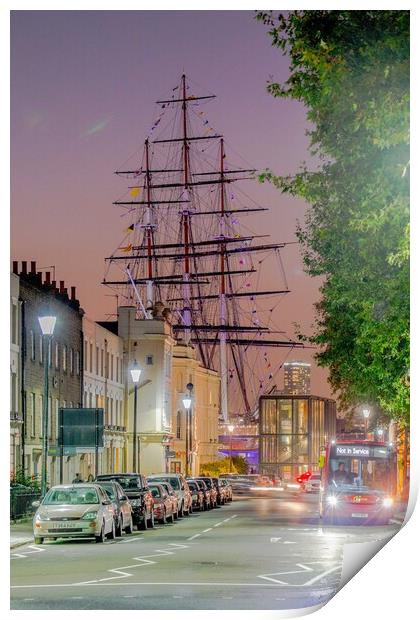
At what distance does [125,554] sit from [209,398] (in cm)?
10963

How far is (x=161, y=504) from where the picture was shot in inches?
1927

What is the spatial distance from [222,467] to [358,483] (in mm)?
87043

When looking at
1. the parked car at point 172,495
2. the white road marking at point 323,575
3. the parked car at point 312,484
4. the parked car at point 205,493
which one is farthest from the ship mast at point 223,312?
the white road marking at point 323,575

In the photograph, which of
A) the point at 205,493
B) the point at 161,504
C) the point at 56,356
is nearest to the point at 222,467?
the point at 56,356

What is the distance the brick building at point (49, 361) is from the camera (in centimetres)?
6425

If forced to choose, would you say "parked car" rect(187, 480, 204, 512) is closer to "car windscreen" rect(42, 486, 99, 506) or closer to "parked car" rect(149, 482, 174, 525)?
"parked car" rect(149, 482, 174, 525)

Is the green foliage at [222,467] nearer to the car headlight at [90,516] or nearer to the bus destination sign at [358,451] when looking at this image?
the bus destination sign at [358,451]

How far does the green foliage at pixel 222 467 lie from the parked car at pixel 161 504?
71.3m

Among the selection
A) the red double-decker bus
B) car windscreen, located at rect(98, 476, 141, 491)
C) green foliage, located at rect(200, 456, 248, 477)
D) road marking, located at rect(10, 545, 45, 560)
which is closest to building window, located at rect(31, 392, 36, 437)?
the red double-decker bus

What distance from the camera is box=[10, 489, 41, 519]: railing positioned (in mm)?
47094

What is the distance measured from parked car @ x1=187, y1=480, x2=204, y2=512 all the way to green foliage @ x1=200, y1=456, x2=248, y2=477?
185ft
